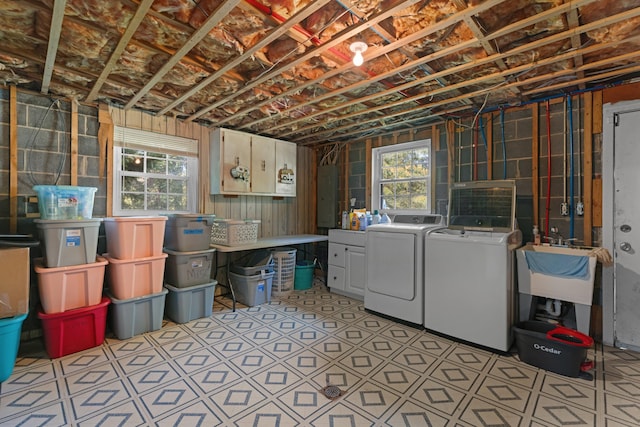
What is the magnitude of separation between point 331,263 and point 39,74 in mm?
3711

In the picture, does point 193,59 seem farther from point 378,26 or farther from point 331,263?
point 331,263

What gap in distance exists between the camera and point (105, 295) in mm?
2992

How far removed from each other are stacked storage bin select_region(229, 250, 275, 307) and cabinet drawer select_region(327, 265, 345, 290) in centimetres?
86

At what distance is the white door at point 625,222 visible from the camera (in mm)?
2633

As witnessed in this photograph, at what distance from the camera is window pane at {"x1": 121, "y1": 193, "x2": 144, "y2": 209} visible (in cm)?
355

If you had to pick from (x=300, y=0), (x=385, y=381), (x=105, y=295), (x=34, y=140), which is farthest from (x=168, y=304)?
(x=300, y=0)

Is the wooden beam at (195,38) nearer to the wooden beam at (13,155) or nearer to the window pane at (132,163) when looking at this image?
the window pane at (132,163)

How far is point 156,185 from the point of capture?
3.79m

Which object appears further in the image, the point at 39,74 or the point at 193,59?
the point at 39,74

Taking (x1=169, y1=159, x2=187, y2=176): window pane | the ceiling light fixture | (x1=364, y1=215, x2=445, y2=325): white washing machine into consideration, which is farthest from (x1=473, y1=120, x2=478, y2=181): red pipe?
(x1=169, y1=159, x2=187, y2=176): window pane

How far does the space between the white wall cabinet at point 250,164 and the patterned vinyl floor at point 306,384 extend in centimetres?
198

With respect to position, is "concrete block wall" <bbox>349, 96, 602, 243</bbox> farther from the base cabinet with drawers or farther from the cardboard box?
the cardboard box

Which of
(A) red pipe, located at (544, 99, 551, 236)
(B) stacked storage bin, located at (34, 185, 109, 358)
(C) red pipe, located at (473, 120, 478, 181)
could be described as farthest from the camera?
(C) red pipe, located at (473, 120, 478, 181)

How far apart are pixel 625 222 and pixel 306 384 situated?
3.09m
